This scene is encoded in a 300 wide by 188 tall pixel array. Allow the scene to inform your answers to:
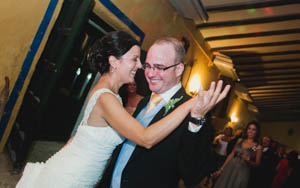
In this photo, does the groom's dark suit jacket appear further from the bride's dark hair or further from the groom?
the bride's dark hair

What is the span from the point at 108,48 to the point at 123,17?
2614mm

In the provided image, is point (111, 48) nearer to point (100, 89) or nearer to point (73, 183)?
point (100, 89)

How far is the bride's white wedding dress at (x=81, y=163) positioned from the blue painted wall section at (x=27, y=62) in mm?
1840

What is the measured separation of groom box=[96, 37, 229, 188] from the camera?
1149mm

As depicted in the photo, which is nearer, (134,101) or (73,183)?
(73,183)

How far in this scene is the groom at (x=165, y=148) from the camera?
45.3 inches

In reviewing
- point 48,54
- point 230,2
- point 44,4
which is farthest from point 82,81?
point 230,2

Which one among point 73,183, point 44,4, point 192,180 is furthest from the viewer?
point 44,4

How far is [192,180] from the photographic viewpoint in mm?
1165

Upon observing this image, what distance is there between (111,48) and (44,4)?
172 cm

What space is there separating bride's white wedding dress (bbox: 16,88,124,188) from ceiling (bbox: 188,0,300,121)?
177 inches

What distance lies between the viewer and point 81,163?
145 cm

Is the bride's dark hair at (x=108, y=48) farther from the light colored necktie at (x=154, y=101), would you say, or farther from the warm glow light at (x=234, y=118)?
the warm glow light at (x=234, y=118)

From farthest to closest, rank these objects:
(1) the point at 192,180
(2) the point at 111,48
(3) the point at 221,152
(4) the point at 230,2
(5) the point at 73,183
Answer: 1. (3) the point at 221,152
2. (4) the point at 230,2
3. (2) the point at 111,48
4. (5) the point at 73,183
5. (1) the point at 192,180
